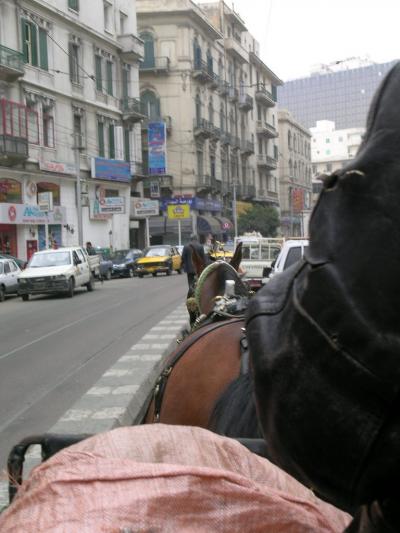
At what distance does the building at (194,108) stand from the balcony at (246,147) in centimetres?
14

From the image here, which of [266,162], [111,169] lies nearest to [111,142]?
[111,169]

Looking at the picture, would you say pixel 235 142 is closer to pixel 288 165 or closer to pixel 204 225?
pixel 204 225

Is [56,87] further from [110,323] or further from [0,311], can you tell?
[110,323]

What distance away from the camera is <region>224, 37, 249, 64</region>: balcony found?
60219 mm

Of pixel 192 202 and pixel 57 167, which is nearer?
pixel 57 167

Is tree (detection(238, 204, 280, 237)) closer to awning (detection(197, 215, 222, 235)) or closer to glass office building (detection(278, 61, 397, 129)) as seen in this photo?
awning (detection(197, 215, 222, 235))

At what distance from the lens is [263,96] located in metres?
68.4

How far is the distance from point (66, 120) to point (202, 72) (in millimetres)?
18717

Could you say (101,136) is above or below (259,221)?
above

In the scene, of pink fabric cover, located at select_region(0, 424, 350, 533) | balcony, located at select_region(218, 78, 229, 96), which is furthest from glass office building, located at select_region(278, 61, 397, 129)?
pink fabric cover, located at select_region(0, 424, 350, 533)

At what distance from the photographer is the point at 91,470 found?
1.12m

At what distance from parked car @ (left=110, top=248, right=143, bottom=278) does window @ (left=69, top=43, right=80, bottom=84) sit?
10.7 meters

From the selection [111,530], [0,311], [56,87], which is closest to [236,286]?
[111,530]

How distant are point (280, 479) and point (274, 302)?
1.82 ft
